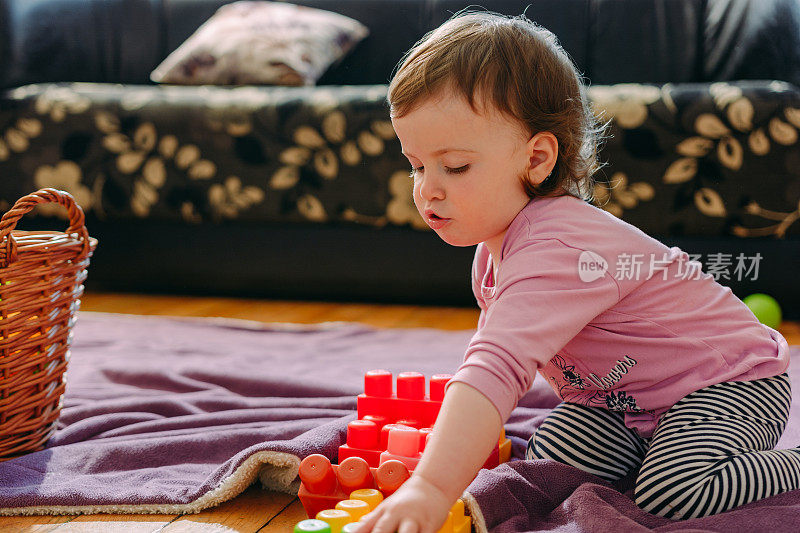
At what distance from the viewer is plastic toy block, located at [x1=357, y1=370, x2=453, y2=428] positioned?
930 mm

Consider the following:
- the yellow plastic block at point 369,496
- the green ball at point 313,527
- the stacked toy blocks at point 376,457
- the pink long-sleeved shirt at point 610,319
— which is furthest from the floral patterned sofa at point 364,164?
the green ball at point 313,527

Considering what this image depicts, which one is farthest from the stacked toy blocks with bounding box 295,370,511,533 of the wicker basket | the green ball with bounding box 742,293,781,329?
the green ball with bounding box 742,293,781,329

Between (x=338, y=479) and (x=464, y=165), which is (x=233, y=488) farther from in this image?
(x=464, y=165)

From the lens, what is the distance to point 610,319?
84 cm

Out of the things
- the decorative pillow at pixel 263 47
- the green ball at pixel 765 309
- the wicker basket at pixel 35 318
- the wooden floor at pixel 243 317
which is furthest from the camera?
the decorative pillow at pixel 263 47

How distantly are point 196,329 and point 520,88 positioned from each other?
1.09m

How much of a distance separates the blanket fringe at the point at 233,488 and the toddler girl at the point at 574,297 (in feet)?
0.89

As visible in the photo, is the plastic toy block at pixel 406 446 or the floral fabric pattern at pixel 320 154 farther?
the floral fabric pattern at pixel 320 154

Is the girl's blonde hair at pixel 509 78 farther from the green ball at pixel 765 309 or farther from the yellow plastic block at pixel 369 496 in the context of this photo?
the green ball at pixel 765 309

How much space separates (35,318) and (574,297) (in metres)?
0.62

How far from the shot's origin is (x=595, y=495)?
788 millimetres

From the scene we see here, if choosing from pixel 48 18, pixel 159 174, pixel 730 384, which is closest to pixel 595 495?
pixel 730 384

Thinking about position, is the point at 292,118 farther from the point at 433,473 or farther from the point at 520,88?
the point at 433,473

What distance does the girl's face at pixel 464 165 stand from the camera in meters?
0.78
